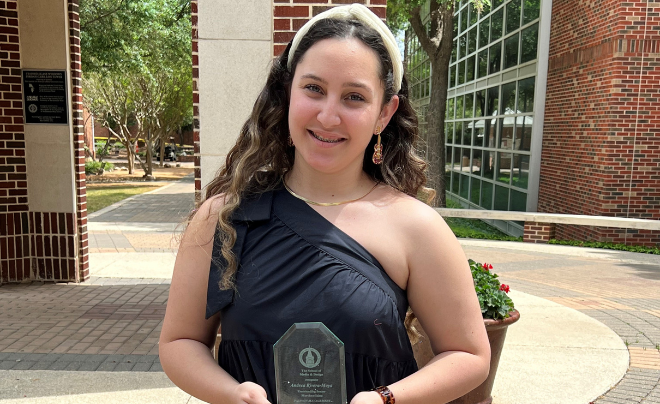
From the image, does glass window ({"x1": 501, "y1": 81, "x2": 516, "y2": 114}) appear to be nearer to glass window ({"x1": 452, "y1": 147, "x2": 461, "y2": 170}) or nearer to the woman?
Answer: glass window ({"x1": 452, "y1": 147, "x2": 461, "y2": 170})

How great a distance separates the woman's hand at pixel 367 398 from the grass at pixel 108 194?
49.7ft

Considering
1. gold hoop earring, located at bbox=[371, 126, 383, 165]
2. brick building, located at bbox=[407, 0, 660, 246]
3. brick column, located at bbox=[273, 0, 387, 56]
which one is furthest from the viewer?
brick building, located at bbox=[407, 0, 660, 246]

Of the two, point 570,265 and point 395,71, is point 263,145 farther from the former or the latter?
point 570,265

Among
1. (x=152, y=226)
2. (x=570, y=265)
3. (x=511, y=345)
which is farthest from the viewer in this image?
(x=152, y=226)

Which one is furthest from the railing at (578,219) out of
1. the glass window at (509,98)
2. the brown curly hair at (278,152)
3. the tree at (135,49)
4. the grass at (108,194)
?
the grass at (108,194)

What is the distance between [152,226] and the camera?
12.6m

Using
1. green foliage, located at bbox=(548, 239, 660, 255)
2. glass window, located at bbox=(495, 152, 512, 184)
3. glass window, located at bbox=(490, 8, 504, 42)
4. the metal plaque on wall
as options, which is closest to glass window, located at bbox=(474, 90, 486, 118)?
glass window, located at bbox=(490, 8, 504, 42)

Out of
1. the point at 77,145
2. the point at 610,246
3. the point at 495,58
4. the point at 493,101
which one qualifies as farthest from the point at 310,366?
the point at 495,58

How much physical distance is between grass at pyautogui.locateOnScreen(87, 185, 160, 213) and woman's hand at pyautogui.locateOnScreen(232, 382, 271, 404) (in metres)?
15.0

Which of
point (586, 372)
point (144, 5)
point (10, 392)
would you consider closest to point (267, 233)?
point (10, 392)

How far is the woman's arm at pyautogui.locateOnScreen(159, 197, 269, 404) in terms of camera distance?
1.55m

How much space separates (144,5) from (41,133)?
26.6 feet

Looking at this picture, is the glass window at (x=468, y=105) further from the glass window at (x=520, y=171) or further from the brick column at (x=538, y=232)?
the brick column at (x=538, y=232)

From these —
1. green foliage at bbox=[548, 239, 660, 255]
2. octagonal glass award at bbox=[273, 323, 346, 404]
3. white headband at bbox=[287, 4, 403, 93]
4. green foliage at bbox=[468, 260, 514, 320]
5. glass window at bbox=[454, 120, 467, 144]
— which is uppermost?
white headband at bbox=[287, 4, 403, 93]
